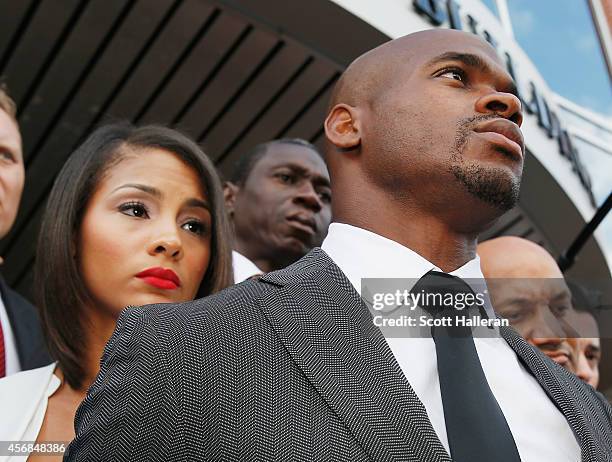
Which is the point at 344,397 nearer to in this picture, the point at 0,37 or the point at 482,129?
the point at 482,129

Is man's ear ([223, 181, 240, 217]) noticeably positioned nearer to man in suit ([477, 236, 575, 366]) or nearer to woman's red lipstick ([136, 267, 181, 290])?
man in suit ([477, 236, 575, 366])

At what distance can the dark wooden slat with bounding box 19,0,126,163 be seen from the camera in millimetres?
6016

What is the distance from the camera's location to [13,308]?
2.72 m

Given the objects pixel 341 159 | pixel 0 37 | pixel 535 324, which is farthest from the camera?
pixel 0 37

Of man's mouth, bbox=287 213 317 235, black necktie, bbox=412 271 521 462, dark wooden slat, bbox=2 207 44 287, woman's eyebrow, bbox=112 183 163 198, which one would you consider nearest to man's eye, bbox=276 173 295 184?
man's mouth, bbox=287 213 317 235

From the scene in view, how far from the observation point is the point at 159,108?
22.7 feet

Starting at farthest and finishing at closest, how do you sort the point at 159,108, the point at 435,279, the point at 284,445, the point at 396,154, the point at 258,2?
the point at 159,108 → the point at 258,2 → the point at 396,154 → the point at 435,279 → the point at 284,445

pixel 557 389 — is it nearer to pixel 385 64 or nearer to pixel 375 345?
pixel 375 345

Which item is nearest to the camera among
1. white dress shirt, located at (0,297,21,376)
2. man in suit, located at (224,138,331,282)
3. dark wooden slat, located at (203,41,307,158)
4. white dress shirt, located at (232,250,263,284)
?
white dress shirt, located at (0,297,21,376)

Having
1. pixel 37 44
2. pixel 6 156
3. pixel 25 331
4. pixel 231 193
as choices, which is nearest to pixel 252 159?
pixel 231 193

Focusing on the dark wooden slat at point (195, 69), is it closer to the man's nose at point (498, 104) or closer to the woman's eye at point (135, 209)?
the woman's eye at point (135, 209)

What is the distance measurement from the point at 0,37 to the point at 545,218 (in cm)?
547

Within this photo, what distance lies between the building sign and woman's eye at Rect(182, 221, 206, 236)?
448 cm

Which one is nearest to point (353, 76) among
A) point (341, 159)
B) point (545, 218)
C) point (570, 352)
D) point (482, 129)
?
point (341, 159)
